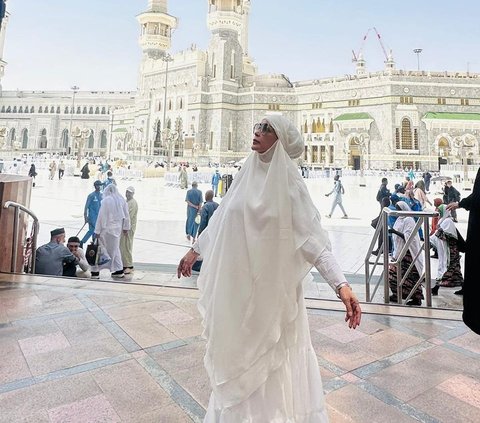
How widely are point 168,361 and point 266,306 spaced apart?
116cm

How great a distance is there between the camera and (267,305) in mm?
1235

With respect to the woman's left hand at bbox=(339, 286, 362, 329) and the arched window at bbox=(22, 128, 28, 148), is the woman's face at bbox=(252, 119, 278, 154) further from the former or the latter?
the arched window at bbox=(22, 128, 28, 148)

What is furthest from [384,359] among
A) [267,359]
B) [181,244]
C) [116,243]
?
[181,244]

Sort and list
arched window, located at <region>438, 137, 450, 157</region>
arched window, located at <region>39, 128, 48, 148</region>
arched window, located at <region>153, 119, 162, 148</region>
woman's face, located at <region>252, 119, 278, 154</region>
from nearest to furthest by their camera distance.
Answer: woman's face, located at <region>252, 119, 278, 154</region>, arched window, located at <region>438, 137, 450, 157</region>, arched window, located at <region>153, 119, 162, 148</region>, arched window, located at <region>39, 128, 48, 148</region>

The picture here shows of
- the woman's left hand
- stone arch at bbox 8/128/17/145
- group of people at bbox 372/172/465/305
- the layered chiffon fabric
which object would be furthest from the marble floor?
stone arch at bbox 8/128/17/145

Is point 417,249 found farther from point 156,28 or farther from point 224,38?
point 156,28

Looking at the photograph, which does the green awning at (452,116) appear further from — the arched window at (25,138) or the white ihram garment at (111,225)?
the arched window at (25,138)

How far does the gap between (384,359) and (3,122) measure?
2755 inches

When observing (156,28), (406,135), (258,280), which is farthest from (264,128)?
(156,28)

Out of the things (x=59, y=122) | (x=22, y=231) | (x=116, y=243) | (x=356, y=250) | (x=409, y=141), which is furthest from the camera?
(x=59, y=122)

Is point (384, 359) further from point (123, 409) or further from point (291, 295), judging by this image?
point (123, 409)

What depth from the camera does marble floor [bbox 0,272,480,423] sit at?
1.65 meters

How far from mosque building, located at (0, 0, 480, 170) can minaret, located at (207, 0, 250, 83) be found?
0.11 metres

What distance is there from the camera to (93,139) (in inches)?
2226
